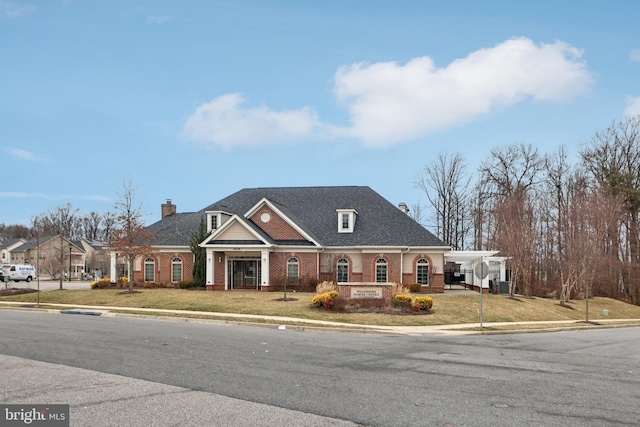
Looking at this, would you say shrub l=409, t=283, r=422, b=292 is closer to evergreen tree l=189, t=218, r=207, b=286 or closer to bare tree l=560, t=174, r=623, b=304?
bare tree l=560, t=174, r=623, b=304

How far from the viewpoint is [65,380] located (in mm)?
9953

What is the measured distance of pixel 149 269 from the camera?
4141cm

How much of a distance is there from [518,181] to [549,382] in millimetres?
50057

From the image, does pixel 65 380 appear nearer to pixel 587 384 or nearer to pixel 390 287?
pixel 587 384

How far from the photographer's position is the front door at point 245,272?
39.1m

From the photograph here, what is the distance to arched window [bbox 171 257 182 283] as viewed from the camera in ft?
134

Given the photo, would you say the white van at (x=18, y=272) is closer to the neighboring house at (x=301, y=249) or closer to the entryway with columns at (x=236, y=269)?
the neighboring house at (x=301, y=249)

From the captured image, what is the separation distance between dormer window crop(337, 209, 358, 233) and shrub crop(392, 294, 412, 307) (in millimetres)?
14330

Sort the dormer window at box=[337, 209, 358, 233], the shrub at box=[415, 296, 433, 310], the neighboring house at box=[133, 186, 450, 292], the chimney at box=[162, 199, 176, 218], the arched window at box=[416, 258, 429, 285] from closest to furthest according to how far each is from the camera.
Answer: the shrub at box=[415, 296, 433, 310]
the neighboring house at box=[133, 186, 450, 292]
the arched window at box=[416, 258, 429, 285]
the dormer window at box=[337, 209, 358, 233]
the chimney at box=[162, 199, 176, 218]

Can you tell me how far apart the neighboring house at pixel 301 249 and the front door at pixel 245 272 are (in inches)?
2.8

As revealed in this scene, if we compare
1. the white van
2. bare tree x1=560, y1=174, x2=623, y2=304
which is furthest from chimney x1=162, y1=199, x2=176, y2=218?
bare tree x1=560, y1=174, x2=623, y2=304

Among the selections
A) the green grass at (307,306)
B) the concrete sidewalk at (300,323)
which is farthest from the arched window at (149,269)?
the concrete sidewalk at (300,323)

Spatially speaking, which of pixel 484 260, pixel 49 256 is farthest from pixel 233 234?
pixel 49 256

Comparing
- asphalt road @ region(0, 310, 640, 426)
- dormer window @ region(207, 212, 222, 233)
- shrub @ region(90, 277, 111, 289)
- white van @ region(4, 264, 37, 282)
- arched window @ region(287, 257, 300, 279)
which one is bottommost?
white van @ region(4, 264, 37, 282)
